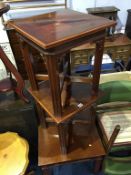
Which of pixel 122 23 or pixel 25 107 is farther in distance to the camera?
pixel 122 23

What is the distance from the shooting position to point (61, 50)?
2.17ft

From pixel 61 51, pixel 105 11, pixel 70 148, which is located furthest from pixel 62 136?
pixel 105 11

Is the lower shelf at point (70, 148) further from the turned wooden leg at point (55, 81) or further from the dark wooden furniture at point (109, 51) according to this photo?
the dark wooden furniture at point (109, 51)

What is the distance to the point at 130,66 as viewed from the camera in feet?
7.11

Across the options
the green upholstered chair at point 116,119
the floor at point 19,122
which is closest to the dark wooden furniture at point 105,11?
the green upholstered chair at point 116,119

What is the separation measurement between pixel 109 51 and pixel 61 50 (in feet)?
4.73

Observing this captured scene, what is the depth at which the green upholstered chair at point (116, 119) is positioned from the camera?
117cm

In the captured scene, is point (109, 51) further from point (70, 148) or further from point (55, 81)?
point (55, 81)

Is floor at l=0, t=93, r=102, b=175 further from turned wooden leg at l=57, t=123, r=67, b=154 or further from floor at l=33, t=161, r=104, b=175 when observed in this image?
turned wooden leg at l=57, t=123, r=67, b=154

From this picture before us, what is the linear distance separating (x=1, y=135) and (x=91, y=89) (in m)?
0.72

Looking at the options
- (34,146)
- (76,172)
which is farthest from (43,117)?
(76,172)

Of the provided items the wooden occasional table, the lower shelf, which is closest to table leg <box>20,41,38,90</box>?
the wooden occasional table

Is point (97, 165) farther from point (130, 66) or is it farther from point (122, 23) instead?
point (122, 23)

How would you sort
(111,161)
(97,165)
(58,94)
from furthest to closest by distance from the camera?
(97,165) < (111,161) < (58,94)
